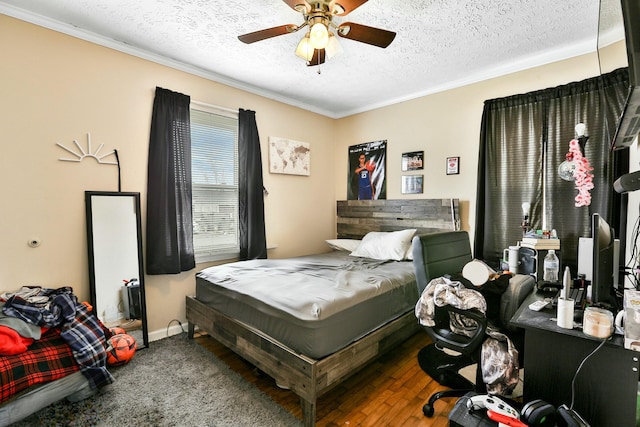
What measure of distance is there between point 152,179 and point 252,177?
101 centimetres

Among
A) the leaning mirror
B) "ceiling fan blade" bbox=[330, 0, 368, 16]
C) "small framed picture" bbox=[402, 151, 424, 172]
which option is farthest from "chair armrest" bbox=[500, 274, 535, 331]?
the leaning mirror

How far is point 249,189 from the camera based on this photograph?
10.7 ft

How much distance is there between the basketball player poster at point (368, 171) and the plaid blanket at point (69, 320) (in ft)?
10.5

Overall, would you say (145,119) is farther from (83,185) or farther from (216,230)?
(216,230)

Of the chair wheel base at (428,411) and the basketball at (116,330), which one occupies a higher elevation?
the basketball at (116,330)

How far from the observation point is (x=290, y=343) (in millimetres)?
1747

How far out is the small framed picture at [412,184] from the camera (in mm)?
3516

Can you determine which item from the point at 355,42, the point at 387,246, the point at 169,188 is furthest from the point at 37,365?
the point at 355,42

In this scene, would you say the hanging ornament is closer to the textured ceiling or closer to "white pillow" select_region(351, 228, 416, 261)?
the textured ceiling

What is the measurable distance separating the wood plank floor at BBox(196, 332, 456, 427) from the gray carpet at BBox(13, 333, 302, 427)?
10 centimetres

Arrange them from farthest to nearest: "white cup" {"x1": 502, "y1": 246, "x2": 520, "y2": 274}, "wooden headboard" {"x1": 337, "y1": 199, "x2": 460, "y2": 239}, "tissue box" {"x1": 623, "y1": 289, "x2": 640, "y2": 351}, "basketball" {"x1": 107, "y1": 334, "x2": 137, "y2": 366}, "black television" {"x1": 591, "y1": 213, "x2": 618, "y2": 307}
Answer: "wooden headboard" {"x1": 337, "y1": 199, "x2": 460, "y2": 239} < "white cup" {"x1": 502, "y1": 246, "x2": 520, "y2": 274} < "basketball" {"x1": 107, "y1": 334, "x2": 137, "y2": 366} < "black television" {"x1": 591, "y1": 213, "x2": 618, "y2": 307} < "tissue box" {"x1": 623, "y1": 289, "x2": 640, "y2": 351}

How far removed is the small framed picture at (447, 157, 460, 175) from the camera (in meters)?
3.20

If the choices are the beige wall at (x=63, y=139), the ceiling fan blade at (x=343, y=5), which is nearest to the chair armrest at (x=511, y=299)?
the ceiling fan blade at (x=343, y=5)

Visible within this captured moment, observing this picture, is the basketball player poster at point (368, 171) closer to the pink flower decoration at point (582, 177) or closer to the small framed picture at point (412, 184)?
the small framed picture at point (412, 184)
